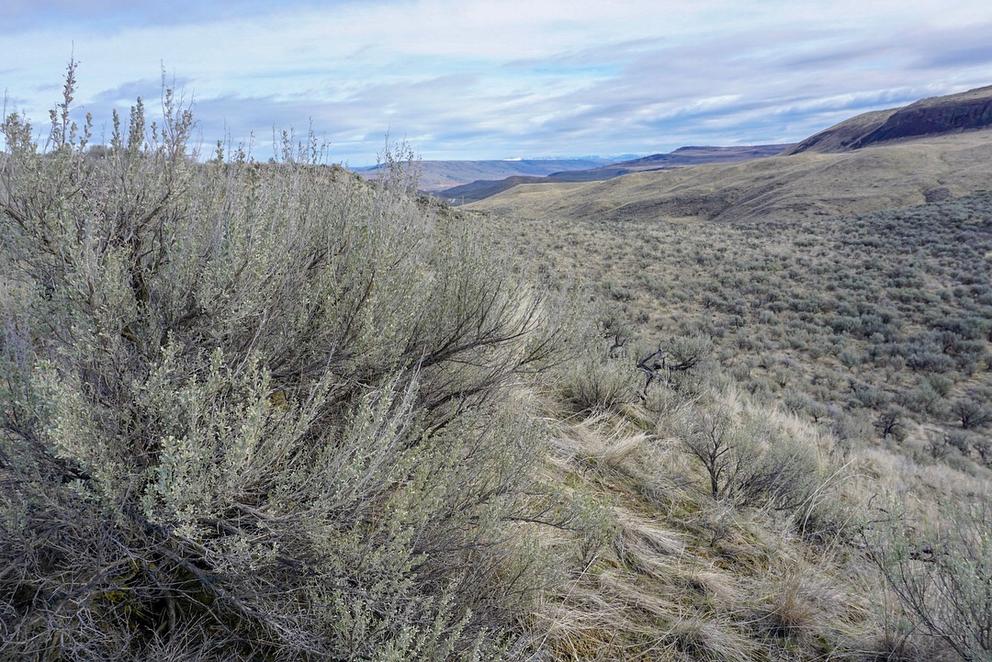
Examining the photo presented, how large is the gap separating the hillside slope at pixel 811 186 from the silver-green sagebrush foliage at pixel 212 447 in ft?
162

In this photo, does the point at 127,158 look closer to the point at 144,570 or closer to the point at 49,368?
the point at 49,368

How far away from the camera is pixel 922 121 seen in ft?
320

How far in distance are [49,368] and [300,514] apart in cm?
79

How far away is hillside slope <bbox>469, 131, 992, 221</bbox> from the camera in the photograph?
45.3 metres

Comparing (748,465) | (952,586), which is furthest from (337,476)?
(748,465)

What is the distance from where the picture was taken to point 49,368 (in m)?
1.52

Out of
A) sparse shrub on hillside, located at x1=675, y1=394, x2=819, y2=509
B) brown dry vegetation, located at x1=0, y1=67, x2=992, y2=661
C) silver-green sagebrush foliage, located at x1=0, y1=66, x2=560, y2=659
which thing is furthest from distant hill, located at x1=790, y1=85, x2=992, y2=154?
silver-green sagebrush foliage, located at x1=0, y1=66, x2=560, y2=659

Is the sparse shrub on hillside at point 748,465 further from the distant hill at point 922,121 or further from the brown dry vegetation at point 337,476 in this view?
the distant hill at point 922,121

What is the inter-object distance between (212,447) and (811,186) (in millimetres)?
61683

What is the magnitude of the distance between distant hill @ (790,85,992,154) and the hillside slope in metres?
37.4

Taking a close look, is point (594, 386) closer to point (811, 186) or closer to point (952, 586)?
point (952, 586)

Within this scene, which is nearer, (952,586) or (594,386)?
(952,586)

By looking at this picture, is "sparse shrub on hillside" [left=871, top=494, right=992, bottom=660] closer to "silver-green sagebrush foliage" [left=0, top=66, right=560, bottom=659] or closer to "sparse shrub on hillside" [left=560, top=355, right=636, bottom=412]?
"silver-green sagebrush foliage" [left=0, top=66, right=560, bottom=659]

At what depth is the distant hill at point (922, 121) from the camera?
9244cm
